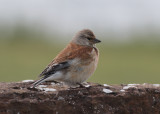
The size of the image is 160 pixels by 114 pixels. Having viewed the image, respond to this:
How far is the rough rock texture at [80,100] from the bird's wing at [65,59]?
27 centimetres

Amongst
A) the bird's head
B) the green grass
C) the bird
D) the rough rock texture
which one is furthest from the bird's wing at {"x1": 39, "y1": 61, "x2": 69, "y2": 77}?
the green grass

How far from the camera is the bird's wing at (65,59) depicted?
777cm

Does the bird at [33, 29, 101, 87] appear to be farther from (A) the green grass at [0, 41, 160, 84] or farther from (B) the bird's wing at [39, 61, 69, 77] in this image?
(A) the green grass at [0, 41, 160, 84]

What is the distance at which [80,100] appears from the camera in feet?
23.0

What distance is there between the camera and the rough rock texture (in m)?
6.69

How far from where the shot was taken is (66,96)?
698 centimetres

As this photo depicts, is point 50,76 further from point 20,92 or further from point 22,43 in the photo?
point 22,43

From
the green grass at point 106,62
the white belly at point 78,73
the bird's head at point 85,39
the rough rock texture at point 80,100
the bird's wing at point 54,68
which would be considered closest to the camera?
the rough rock texture at point 80,100

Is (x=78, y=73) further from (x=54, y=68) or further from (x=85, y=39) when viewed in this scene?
(x=85, y=39)

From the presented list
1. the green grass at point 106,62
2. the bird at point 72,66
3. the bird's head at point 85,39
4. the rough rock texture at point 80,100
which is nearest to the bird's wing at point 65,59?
the bird at point 72,66

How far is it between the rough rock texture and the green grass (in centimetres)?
484

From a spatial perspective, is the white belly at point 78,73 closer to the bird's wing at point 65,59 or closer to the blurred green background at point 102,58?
the bird's wing at point 65,59

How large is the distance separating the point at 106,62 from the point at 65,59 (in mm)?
7198

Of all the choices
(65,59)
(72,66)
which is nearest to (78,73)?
(72,66)
